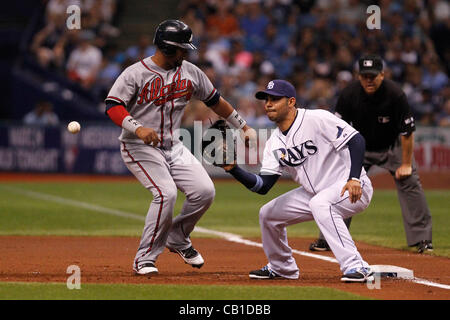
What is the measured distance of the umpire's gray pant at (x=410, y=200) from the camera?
10.1m

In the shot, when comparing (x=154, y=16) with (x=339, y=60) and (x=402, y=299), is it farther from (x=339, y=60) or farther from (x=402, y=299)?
(x=402, y=299)

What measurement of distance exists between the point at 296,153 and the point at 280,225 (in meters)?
0.63

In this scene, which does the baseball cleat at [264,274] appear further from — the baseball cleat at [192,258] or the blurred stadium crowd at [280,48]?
the blurred stadium crowd at [280,48]

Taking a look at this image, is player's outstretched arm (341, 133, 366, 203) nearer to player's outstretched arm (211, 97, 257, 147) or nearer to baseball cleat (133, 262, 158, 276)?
player's outstretched arm (211, 97, 257, 147)

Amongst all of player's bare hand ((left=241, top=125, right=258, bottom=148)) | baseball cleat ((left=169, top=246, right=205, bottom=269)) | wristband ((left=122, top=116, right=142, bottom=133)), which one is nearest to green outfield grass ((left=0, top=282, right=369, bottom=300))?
baseball cleat ((left=169, top=246, right=205, bottom=269))

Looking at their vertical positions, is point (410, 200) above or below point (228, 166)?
below

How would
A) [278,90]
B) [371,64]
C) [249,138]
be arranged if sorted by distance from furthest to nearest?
[371,64]
[249,138]
[278,90]

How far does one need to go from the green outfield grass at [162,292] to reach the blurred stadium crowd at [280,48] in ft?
44.3

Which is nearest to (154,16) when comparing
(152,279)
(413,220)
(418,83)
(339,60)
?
(339,60)

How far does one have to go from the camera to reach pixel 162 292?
677 centimetres

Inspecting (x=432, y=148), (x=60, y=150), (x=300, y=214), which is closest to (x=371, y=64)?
(x=300, y=214)

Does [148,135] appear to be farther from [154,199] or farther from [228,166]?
[228,166]

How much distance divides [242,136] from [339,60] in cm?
1425

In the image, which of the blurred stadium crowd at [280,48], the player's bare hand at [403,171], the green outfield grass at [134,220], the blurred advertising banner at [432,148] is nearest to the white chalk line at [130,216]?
the green outfield grass at [134,220]
